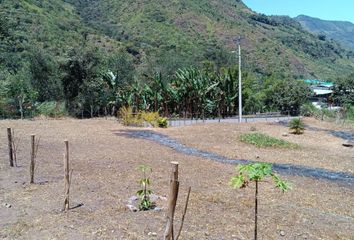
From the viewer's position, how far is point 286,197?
9984 millimetres

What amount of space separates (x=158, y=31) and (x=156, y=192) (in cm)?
8403

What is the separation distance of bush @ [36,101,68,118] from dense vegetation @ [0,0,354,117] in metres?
0.08

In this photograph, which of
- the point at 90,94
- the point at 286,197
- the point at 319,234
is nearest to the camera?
the point at 319,234

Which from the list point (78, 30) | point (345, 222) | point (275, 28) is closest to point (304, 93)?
point (345, 222)

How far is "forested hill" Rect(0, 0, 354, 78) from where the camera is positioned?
62722mm

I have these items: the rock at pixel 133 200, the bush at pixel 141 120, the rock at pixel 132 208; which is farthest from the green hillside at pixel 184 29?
the rock at pixel 132 208

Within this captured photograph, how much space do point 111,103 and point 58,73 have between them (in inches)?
204

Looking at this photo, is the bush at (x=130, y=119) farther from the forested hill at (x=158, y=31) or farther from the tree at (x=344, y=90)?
the tree at (x=344, y=90)

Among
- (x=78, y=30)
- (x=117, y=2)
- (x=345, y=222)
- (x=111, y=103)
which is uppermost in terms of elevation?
(x=117, y=2)

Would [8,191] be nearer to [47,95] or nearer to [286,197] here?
[286,197]

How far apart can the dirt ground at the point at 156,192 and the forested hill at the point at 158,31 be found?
35.6 metres

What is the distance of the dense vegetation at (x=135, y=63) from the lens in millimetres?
33031

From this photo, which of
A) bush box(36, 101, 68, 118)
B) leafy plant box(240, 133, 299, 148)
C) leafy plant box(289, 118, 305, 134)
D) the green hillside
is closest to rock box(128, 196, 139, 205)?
leafy plant box(240, 133, 299, 148)

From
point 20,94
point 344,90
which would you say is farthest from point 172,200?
point 344,90
